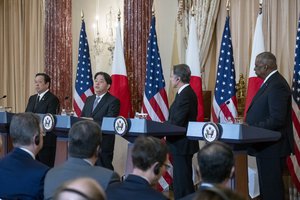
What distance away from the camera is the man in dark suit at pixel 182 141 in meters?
5.21

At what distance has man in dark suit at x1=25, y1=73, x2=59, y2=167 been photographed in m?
6.64

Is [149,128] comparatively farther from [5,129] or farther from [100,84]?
[5,129]

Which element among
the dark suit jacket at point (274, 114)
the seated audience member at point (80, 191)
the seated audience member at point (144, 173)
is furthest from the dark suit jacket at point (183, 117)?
the seated audience member at point (80, 191)

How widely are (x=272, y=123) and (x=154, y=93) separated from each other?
2.59 m

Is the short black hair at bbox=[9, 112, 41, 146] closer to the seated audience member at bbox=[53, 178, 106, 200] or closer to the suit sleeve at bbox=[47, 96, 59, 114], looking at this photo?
the seated audience member at bbox=[53, 178, 106, 200]

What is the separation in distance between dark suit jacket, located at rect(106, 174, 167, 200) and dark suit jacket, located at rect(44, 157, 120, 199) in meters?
0.25

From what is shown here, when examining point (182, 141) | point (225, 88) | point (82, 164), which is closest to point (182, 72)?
point (182, 141)

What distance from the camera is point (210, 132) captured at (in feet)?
13.8

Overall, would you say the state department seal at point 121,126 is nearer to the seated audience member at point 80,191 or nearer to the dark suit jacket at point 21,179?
the dark suit jacket at point 21,179

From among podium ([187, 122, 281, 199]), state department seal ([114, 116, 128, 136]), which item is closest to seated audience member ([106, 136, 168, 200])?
podium ([187, 122, 281, 199])

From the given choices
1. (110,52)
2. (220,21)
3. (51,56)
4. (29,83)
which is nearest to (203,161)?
(220,21)

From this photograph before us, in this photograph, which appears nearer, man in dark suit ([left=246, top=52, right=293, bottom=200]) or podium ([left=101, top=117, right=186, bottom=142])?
man in dark suit ([left=246, top=52, right=293, bottom=200])

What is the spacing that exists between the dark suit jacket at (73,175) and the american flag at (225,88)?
362cm

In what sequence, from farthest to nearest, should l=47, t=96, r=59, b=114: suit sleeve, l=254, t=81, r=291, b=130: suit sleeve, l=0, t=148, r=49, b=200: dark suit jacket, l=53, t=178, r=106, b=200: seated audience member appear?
l=47, t=96, r=59, b=114: suit sleeve
l=254, t=81, r=291, b=130: suit sleeve
l=0, t=148, r=49, b=200: dark suit jacket
l=53, t=178, r=106, b=200: seated audience member
